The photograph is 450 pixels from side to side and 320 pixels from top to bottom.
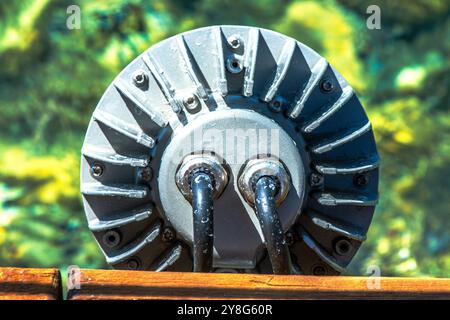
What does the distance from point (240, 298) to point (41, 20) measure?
3.68 metres

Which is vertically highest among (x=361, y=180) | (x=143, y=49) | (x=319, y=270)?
(x=143, y=49)

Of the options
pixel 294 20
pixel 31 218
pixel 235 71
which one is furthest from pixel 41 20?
pixel 235 71

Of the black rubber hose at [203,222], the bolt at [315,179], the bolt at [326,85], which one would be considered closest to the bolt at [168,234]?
the black rubber hose at [203,222]

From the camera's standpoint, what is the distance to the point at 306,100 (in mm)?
1332

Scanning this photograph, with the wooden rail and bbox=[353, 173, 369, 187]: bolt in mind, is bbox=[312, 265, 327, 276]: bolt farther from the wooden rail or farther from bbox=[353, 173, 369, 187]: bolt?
the wooden rail

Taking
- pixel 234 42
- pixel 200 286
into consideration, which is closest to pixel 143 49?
pixel 234 42

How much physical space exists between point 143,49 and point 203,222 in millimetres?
3130

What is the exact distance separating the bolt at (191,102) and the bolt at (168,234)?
0.65 ft

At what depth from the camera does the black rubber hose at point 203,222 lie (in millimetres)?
1134

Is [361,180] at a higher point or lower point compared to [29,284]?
higher

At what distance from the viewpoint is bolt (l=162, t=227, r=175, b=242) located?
1.31 m

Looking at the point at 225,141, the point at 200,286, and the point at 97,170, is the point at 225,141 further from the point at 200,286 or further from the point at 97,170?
the point at 200,286

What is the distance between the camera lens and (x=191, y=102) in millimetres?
1299
